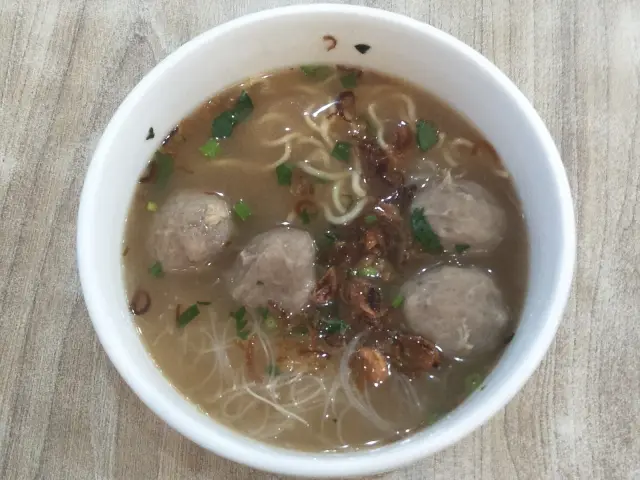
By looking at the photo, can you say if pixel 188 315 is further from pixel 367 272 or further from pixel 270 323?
pixel 367 272

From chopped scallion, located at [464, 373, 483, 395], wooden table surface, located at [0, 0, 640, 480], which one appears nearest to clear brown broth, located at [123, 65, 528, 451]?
chopped scallion, located at [464, 373, 483, 395]

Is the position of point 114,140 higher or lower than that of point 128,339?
higher

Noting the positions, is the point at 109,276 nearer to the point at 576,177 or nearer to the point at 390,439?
the point at 390,439

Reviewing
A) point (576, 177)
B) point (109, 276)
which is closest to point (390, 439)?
point (109, 276)

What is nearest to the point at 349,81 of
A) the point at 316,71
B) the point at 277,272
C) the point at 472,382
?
the point at 316,71

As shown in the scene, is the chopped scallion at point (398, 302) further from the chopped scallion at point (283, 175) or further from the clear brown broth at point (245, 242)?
the chopped scallion at point (283, 175)
